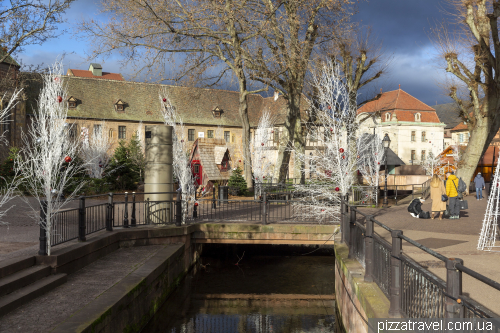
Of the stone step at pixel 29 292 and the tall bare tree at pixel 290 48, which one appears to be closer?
the stone step at pixel 29 292

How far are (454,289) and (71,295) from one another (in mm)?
5946

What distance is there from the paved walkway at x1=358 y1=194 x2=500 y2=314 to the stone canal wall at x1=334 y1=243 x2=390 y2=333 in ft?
3.72

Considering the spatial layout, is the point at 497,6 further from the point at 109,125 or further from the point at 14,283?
the point at 109,125

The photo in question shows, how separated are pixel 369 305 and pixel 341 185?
8.15 metres

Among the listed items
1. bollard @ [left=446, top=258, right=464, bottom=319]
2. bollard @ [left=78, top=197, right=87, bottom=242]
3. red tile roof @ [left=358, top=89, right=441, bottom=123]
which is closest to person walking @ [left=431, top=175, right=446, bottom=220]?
bollard @ [left=78, top=197, right=87, bottom=242]

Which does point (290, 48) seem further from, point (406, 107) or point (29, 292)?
point (406, 107)

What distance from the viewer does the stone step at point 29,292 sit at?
6.20 m

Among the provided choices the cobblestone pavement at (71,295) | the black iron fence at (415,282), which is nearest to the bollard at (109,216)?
the cobblestone pavement at (71,295)

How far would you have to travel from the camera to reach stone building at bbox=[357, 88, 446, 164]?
68188 millimetres

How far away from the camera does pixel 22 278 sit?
274 inches

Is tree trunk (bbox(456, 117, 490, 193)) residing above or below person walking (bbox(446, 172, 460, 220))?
above

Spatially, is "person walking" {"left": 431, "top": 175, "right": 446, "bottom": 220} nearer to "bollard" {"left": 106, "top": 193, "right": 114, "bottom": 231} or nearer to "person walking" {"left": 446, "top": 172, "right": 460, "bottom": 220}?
"person walking" {"left": 446, "top": 172, "right": 460, "bottom": 220}

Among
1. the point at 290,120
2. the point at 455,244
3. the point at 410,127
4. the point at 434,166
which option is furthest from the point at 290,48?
the point at 410,127

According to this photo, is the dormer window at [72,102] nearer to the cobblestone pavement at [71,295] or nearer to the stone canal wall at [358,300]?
the cobblestone pavement at [71,295]
